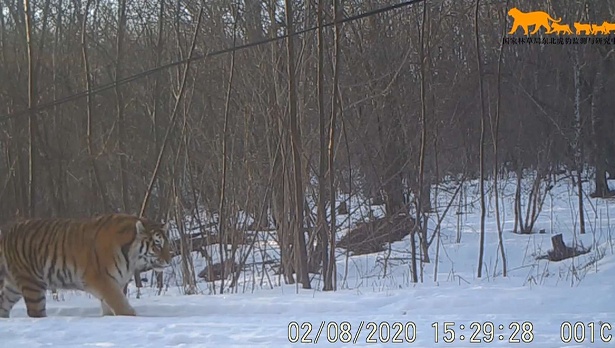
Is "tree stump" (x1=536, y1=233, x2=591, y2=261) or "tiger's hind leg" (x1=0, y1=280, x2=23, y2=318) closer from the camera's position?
"tiger's hind leg" (x1=0, y1=280, x2=23, y2=318)

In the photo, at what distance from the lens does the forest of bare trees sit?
469 inches

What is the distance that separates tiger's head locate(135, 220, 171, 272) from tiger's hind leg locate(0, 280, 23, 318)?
1349mm

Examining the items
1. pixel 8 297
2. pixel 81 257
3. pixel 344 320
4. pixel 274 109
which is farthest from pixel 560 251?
pixel 8 297

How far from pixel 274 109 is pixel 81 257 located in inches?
196

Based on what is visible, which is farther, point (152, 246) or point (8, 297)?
point (8, 297)

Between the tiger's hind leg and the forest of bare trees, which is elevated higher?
the forest of bare trees

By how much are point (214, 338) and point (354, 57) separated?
32.5ft

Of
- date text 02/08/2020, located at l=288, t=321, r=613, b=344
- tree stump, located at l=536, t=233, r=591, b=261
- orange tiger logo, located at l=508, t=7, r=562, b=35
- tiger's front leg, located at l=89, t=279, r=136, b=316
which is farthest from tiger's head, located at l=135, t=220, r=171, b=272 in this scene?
orange tiger logo, located at l=508, t=7, r=562, b=35

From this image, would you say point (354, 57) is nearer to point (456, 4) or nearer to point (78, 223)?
point (456, 4)

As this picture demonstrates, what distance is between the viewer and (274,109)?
40.4ft

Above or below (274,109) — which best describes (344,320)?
below

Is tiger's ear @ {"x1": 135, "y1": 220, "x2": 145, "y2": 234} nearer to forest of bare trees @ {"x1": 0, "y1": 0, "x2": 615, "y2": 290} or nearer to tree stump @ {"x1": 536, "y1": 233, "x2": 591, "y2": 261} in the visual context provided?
forest of bare trees @ {"x1": 0, "y1": 0, "x2": 615, "y2": 290}

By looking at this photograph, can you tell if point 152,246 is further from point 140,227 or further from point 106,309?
point 106,309

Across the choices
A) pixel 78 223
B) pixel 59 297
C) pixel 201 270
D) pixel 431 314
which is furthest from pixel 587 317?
pixel 201 270
